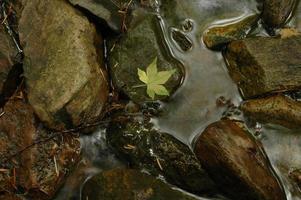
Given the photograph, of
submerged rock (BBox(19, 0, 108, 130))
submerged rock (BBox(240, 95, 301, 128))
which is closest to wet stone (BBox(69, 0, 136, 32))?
submerged rock (BBox(19, 0, 108, 130))

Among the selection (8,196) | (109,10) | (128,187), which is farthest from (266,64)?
(8,196)

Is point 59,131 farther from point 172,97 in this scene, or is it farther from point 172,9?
point 172,9

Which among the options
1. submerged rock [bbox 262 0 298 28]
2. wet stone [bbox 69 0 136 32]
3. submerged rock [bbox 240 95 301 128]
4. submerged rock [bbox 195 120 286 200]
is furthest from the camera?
submerged rock [bbox 262 0 298 28]

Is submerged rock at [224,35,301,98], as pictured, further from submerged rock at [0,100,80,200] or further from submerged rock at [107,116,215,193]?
submerged rock at [0,100,80,200]

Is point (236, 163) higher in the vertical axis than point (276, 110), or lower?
lower

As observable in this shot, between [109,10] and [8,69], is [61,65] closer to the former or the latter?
[8,69]

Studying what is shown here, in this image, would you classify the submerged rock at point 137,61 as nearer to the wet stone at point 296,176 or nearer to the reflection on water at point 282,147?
the reflection on water at point 282,147

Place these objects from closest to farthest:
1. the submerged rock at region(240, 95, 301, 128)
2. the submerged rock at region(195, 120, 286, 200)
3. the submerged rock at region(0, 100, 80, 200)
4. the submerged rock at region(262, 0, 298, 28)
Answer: the submerged rock at region(195, 120, 286, 200) → the submerged rock at region(0, 100, 80, 200) → the submerged rock at region(240, 95, 301, 128) → the submerged rock at region(262, 0, 298, 28)
